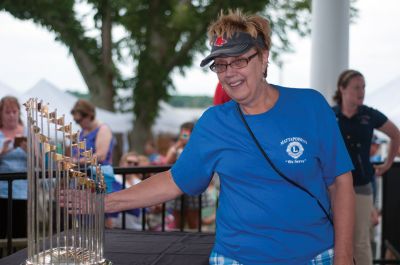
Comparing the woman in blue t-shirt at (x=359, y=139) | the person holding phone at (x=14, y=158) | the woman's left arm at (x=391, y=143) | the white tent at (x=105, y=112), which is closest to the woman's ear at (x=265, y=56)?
the woman in blue t-shirt at (x=359, y=139)

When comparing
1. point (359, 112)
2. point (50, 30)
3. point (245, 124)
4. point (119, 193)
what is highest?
point (50, 30)

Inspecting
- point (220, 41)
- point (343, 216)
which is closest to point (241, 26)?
point (220, 41)

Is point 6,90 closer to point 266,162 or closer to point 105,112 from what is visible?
point 105,112

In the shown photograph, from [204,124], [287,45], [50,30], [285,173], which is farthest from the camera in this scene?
[287,45]

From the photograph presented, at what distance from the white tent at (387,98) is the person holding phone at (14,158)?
785cm

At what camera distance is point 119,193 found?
8.29 feet

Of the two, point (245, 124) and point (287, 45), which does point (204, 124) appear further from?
point (287, 45)

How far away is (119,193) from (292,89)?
776 mm

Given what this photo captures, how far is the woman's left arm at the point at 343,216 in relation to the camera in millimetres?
2252

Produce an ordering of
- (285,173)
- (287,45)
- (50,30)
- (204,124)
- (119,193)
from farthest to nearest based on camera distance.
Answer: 1. (287,45)
2. (50,30)
3. (119,193)
4. (204,124)
5. (285,173)

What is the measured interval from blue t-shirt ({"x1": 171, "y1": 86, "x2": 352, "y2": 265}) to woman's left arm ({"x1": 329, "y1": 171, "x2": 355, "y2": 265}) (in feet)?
0.10

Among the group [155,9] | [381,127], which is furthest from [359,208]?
[155,9]

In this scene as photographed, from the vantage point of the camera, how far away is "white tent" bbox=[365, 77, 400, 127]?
1205 cm

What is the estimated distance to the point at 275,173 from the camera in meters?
2.17
